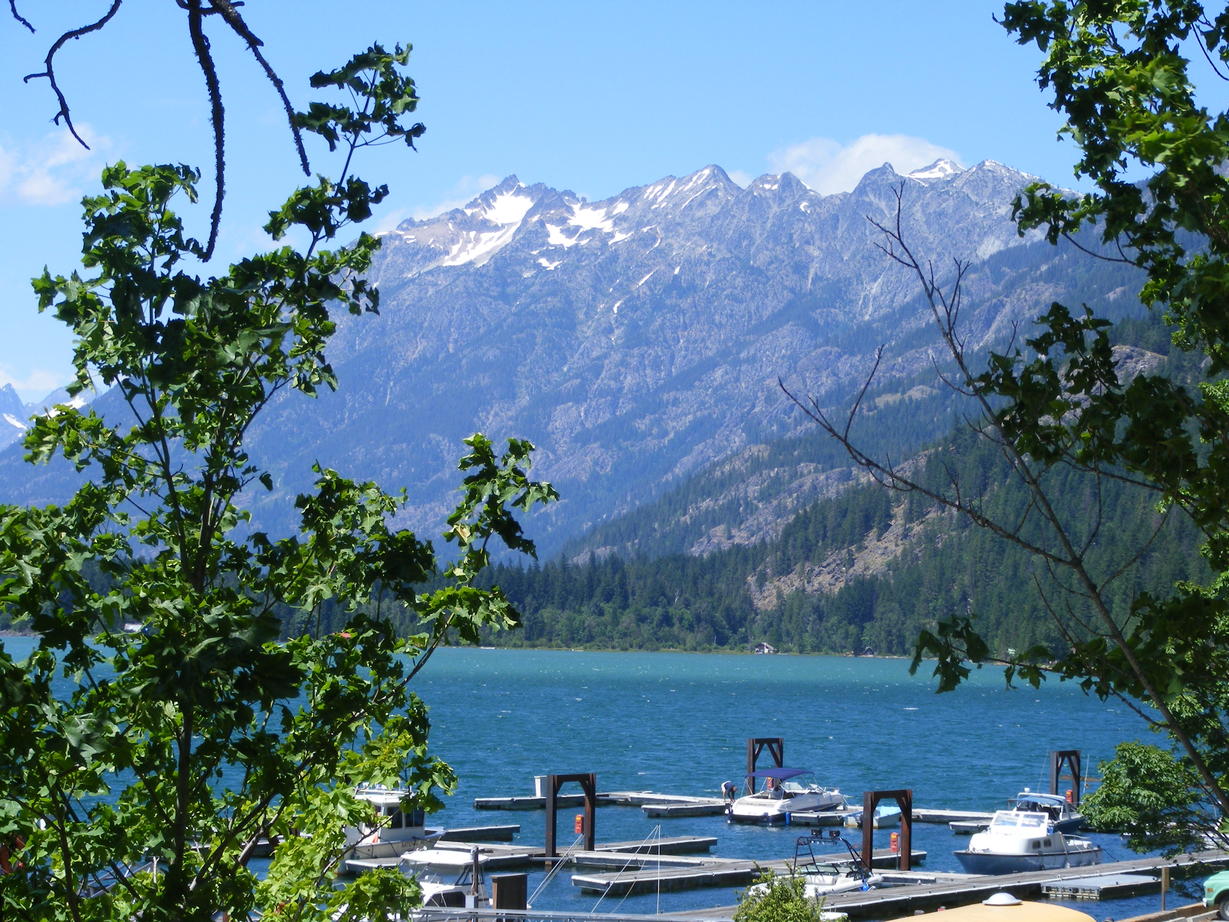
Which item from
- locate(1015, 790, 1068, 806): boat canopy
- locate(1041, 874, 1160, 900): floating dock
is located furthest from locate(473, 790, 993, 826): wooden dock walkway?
locate(1041, 874, 1160, 900): floating dock

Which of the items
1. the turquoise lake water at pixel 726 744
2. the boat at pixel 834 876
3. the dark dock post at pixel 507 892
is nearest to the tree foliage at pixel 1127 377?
the dark dock post at pixel 507 892

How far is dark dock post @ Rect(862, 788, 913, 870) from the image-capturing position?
3991 centimetres

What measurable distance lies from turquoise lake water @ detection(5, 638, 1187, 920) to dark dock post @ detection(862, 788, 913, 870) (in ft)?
14.8

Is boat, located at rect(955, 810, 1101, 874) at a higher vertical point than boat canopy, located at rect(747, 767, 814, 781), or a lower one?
lower

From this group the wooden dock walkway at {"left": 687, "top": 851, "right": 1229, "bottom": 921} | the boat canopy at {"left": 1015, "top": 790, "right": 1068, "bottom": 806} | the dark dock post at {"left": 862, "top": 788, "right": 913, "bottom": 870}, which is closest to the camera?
the wooden dock walkway at {"left": 687, "top": 851, "right": 1229, "bottom": 921}

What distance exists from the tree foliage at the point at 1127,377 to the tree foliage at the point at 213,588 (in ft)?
7.37

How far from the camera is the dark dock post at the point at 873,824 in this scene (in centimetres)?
3991

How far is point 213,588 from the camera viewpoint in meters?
6.05

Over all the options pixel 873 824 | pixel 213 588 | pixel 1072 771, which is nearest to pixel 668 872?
pixel 873 824

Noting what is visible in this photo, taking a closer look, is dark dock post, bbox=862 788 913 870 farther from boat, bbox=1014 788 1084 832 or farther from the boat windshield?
boat, bbox=1014 788 1084 832

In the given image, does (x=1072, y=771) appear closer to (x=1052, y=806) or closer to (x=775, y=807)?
(x=1052, y=806)

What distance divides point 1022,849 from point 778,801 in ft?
50.9

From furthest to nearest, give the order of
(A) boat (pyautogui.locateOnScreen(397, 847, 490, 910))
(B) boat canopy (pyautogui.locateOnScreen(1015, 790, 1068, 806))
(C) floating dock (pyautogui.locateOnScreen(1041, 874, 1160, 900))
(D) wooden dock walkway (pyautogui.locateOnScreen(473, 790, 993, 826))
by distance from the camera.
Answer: (D) wooden dock walkway (pyautogui.locateOnScreen(473, 790, 993, 826)) < (B) boat canopy (pyautogui.locateOnScreen(1015, 790, 1068, 806)) < (C) floating dock (pyautogui.locateOnScreen(1041, 874, 1160, 900)) < (A) boat (pyautogui.locateOnScreen(397, 847, 490, 910))

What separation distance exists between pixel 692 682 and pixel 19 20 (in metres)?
180
